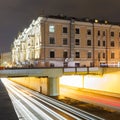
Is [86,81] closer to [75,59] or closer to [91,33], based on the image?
[75,59]

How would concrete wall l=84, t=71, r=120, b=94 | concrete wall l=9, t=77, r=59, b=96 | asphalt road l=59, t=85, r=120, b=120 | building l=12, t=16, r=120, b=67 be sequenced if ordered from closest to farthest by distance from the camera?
asphalt road l=59, t=85, r=120, b=120 → concrete wall l=84, t=71, r=120, b=94 → concrete wall l=9, t=77, r=59, b=96 → building l=12, t=16, r=120, b=67

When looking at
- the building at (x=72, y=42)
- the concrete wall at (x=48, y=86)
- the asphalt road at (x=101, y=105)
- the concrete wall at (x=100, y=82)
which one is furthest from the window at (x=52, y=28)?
the asphalt road at (x=101, y=105)

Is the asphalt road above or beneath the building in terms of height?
beneath

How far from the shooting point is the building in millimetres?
78625

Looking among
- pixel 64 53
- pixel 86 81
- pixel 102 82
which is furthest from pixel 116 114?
pixel 64 53

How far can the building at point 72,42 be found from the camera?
78625mm

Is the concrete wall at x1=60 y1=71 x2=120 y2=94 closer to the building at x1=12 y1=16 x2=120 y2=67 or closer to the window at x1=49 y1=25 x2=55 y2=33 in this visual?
the building at x1=12 y1=16 x2=120 y2=67

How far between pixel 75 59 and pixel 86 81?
12.2m

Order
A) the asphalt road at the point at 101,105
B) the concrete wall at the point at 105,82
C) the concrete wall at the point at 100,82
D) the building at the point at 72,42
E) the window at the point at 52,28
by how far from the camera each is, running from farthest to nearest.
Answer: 1. the window at the point at 52,28
2. the building at the point at 72,42
3. the concrete wall at the point at 100,82
4. the concrete wall at the point at 105,82
5. the asphalt road at the point at 101,105

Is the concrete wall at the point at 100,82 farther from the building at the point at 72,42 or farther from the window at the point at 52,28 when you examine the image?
the window at the point at 52,28

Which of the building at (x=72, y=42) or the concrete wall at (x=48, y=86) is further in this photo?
the building at (x=72, y=42)

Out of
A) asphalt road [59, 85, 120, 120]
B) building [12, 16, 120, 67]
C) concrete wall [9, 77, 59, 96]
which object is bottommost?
asphalt road [59, 85, 120, 120]

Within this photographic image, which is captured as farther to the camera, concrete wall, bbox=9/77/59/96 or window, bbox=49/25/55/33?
window, bbox=49/25/55/33

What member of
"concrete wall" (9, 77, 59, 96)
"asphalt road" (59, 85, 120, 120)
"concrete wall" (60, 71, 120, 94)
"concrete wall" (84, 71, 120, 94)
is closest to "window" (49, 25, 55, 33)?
"concrete wall" (60, 71, 120, 94)
